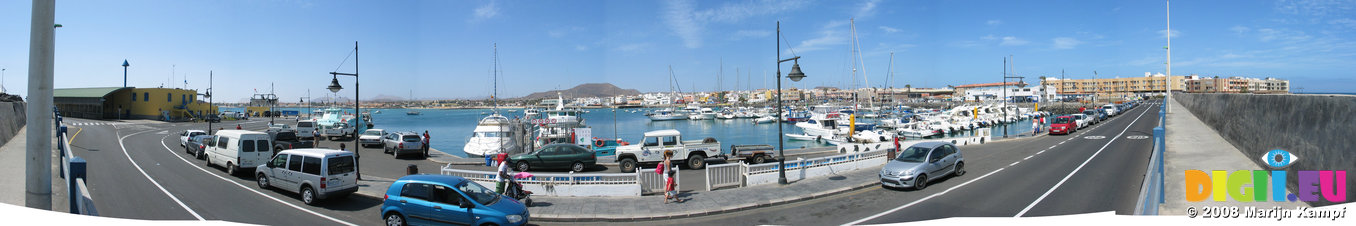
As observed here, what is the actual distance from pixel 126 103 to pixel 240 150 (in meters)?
52.8

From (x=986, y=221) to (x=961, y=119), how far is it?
54.9 meters

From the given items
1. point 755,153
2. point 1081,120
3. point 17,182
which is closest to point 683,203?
point 755,153

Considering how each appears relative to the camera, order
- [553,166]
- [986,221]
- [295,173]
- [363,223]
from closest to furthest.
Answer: [986,221] → [363,223] → [295,173] → [553,166]

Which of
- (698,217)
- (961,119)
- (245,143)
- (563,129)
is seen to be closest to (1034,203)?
(698,217)

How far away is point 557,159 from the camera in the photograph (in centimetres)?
1658

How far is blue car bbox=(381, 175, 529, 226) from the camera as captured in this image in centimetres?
785

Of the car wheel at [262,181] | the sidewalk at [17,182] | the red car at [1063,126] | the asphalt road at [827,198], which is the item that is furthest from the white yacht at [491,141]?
the red car at [1063,126]

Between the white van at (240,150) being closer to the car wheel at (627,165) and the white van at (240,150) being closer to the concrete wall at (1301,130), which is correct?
the car wheel at (627,165)

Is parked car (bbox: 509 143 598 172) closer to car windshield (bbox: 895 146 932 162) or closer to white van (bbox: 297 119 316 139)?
car windshield (bbox: 895 146 932 162)

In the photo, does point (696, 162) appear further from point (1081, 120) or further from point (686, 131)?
point (686, 131)

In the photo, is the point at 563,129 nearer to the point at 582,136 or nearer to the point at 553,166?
the point at 582,136

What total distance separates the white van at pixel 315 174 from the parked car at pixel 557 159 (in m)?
5.51

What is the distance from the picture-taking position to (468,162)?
20031 millimetres

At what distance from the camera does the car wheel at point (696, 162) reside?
1705cm
